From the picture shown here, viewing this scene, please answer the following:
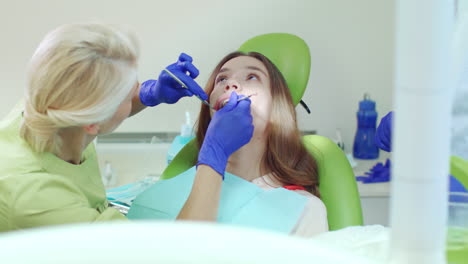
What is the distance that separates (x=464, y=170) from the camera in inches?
40.8

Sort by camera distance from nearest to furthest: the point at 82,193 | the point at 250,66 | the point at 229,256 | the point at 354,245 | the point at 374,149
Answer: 1. the point at 229,256
2. the point at 354,245
3. the point at 82,193
4. the point at 250,66
5. the point at 374,149

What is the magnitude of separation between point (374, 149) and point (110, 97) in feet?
6.13

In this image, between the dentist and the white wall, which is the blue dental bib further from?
the white wall

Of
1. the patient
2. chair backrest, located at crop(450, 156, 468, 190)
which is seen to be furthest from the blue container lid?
chair backrest, located at crop(450, 156, 468, 190)

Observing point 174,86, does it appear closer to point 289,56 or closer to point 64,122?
point 289,56

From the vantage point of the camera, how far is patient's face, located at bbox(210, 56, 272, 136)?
6.49ft

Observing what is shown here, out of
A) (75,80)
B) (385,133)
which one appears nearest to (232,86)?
(385,133)

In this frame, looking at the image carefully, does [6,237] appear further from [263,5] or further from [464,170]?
[263,5]

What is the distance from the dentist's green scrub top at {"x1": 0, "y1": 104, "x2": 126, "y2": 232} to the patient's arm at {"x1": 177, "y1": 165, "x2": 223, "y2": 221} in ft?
0.67

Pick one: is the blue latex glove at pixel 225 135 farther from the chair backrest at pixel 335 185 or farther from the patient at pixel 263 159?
the chair backrest at pixel 335 185

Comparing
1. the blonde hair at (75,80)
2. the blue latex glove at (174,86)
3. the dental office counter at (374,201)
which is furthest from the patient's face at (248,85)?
the dental office counter at (374,201)

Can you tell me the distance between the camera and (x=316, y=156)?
81.5 inches

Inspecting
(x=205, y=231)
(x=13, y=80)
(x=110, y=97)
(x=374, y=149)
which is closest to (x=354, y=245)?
(x=205, y=231)

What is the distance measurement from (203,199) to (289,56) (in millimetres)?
856
